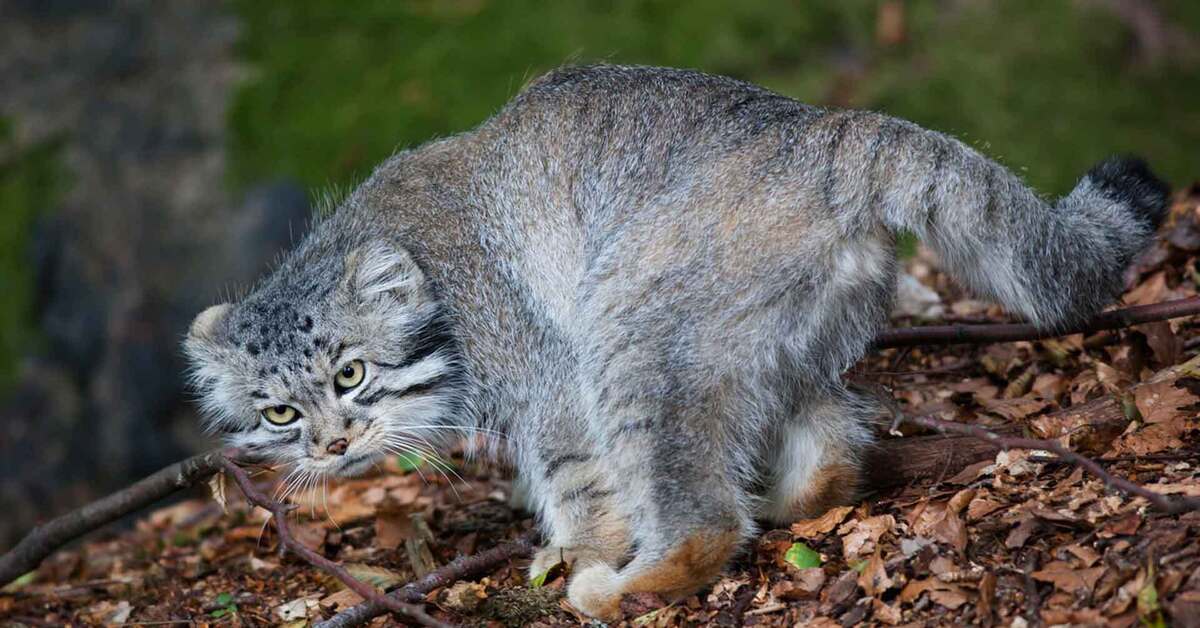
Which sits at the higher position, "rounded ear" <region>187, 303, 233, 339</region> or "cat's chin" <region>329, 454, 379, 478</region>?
"rounded ear" <region>187, 303, 233, 339</region>

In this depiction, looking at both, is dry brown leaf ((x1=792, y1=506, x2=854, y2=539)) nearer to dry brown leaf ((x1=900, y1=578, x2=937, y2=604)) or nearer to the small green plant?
dry brown leaf ((x1=900, y1=578, x2=937, y2=604))

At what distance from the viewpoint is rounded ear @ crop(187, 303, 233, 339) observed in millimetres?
5020

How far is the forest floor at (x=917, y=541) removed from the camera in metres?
3.53

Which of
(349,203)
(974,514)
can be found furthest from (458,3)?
(974,514)

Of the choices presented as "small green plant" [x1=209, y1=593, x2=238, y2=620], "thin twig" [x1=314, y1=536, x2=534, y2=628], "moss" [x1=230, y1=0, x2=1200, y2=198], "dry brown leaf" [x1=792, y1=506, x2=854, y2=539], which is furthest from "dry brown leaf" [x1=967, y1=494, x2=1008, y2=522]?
"moss" [x1=230, y1=0, x2=1200, y2=198]

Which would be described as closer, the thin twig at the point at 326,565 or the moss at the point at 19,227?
the thin twig at the point at 326,565

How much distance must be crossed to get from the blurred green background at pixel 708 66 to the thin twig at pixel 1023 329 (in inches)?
164

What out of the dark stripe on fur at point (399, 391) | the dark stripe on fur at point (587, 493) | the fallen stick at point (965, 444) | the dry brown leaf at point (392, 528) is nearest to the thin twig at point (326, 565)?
the dark stripe on fur at point (399, 391)

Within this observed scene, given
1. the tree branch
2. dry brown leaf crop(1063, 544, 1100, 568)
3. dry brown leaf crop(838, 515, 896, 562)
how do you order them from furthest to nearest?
the tree branch → dry brown leaf crop(838, 515, 896, 562) → dry brown leaf crop(1063, 544, 1100, 568)

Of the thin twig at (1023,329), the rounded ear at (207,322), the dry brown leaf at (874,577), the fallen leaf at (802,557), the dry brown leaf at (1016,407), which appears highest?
the rounded ear at (207,322)

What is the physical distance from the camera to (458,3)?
962 centimetres

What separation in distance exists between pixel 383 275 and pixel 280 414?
29.2 inches

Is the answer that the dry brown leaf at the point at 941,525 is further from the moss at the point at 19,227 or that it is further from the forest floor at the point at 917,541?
the moss at the point at 19,227

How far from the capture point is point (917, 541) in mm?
3930
